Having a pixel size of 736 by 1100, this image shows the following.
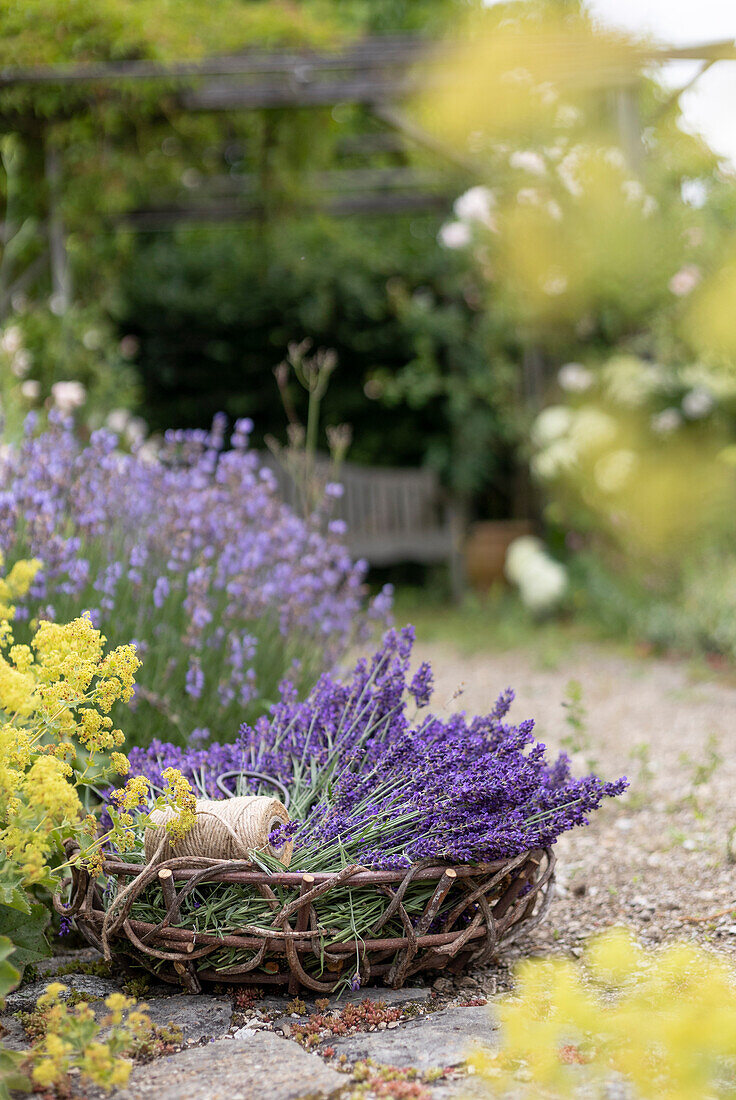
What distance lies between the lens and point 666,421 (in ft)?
19.2

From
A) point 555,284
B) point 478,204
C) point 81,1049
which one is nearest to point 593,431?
point 555,284

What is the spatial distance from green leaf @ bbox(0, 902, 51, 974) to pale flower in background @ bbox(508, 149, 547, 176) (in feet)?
18.6

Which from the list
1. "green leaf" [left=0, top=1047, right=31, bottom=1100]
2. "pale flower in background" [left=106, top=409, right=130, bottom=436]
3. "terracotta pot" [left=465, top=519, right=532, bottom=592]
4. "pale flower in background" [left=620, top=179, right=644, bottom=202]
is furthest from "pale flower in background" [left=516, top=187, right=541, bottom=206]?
"green leaf" [left=0, top=1047, right=31, bottom=1100]

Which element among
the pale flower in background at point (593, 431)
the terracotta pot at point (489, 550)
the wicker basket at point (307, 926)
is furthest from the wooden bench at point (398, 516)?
the wicker basket at point (307, 926)

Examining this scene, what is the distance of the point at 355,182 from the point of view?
7.32 meters

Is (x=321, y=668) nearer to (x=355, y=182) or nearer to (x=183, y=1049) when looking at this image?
(x=183, y=1049)

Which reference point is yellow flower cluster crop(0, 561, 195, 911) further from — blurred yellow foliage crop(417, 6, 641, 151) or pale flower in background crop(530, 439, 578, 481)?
pale flower in background crop(530, 439, 578, 481)

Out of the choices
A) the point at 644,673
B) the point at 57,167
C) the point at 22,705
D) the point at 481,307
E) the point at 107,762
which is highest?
the point at 57,167

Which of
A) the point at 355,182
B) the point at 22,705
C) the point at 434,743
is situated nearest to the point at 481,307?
the point at 355,182

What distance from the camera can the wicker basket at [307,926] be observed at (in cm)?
132

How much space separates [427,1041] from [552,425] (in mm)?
5461

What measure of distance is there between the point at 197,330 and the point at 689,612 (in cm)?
451

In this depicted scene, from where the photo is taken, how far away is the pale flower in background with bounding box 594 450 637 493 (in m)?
5.83

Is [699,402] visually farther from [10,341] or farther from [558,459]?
[10,341]
